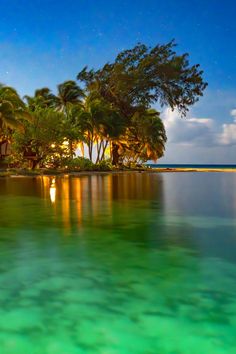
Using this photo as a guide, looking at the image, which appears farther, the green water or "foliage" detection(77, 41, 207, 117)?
"foliage" detection(77, 41, 207, 117)

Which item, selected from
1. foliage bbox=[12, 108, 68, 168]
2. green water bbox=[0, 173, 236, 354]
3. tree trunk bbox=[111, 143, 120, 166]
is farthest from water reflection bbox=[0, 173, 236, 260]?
tree trunk bbox=[111, 143, 120, 166]

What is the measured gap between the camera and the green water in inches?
137

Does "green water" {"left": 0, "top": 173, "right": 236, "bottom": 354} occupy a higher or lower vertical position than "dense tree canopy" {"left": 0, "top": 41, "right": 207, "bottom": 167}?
lower

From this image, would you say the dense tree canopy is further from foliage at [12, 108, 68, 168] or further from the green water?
the green water

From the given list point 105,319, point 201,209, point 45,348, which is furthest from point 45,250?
point 201,209

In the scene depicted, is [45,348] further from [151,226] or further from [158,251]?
[151,226]

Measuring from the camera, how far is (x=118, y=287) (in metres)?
4.93

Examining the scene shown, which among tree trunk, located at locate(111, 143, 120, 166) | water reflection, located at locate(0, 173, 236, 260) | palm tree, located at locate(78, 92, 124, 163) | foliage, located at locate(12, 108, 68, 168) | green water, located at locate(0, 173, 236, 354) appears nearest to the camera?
green water, located at locate(0, 173, 236, 354)

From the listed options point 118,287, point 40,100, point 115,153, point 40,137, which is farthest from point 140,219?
point 115,153

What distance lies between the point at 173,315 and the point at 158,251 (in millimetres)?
2999

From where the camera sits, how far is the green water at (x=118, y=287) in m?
3.48

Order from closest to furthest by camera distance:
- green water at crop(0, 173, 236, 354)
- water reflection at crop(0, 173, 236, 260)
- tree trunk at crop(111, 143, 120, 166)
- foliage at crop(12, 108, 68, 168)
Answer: green water at crop(0, 173, 236, 354) → water reflection at crop(0, 173, 236, 260) → foliage at crop(12, 108, 68, 168) → tree trunk at crop(111, 143, 120, 166)

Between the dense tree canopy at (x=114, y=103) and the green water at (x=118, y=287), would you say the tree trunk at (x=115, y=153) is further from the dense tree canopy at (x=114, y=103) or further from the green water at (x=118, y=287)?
the green water at (x=118, y=287)

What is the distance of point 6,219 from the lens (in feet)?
36.0
